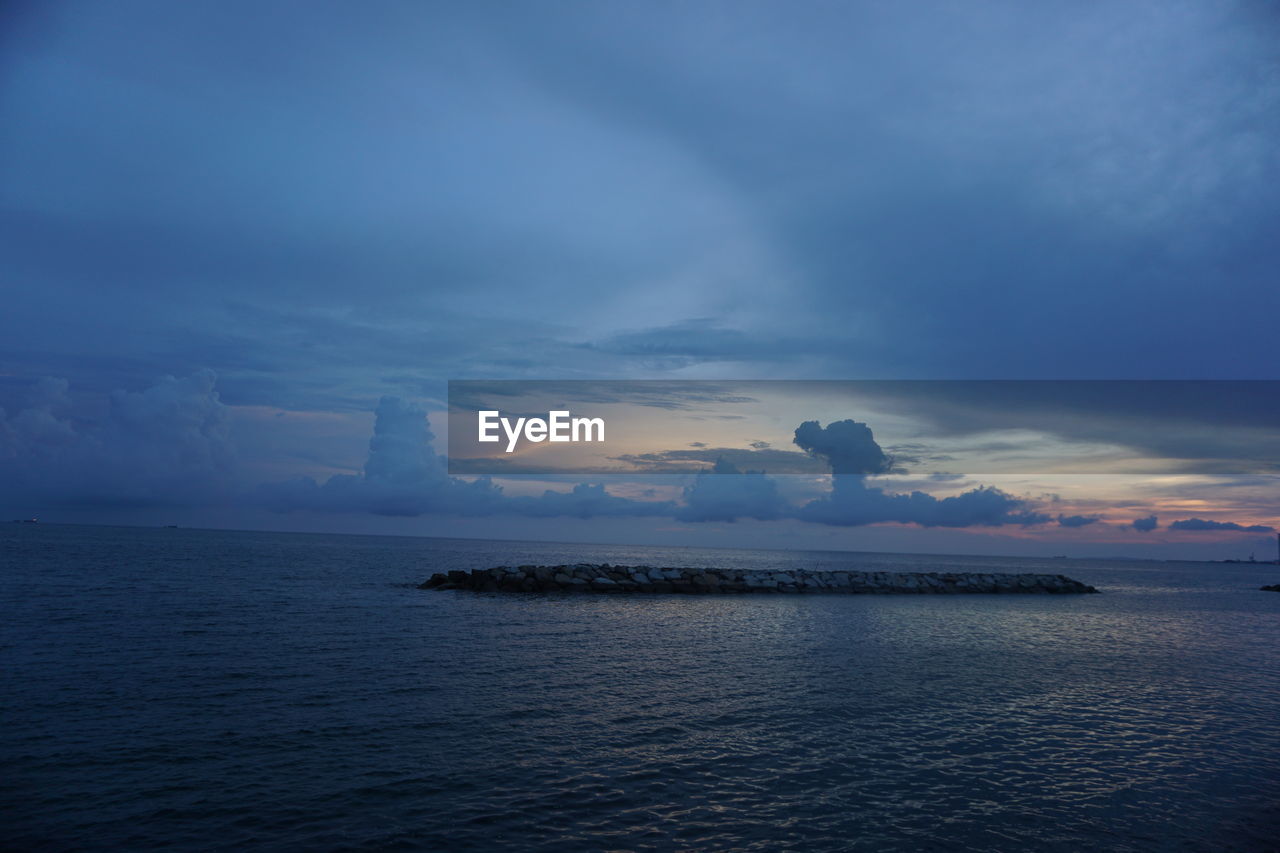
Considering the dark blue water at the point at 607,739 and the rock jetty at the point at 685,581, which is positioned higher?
the dark blue water at the point at 607,739

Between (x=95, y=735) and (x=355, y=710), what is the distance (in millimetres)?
A: 5195

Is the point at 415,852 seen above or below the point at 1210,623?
above

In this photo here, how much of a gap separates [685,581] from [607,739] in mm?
46422

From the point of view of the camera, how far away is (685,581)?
2402 inches

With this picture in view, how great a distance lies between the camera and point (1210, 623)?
4994 cm

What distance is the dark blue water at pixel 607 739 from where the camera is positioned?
10898mm

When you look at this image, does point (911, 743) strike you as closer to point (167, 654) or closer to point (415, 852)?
point (415, 852)

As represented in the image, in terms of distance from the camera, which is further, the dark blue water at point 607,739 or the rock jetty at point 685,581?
the rock jetty at point 685,581

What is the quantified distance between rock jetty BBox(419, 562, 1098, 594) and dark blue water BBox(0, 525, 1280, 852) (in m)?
23.7

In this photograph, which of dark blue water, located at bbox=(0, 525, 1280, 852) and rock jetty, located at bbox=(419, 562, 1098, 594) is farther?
rock jetty, located at bbox=(419, 562, 1098, 594)

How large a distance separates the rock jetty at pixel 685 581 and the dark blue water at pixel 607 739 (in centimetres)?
2371

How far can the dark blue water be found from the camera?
10898 mm

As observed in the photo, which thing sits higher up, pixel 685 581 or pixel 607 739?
pixel 607 739

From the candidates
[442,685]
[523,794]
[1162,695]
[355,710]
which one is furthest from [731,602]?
[523,794]
